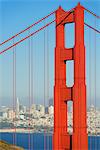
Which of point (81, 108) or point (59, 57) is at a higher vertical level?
point (59, 57)

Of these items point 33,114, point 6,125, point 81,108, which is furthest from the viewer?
point 6,125

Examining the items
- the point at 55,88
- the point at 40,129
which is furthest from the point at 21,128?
the point at 55,88

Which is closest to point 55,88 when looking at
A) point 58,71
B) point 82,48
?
point 58,71

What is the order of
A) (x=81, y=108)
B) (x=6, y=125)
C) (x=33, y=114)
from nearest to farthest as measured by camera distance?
1. (x=81, y=108)
2. (x=33, y=114)
3. (x=6, y=125)

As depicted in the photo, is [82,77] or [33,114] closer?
[82,77]

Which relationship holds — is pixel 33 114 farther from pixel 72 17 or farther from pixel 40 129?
pixel 72 17

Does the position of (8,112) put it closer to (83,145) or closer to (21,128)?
(21,128)
